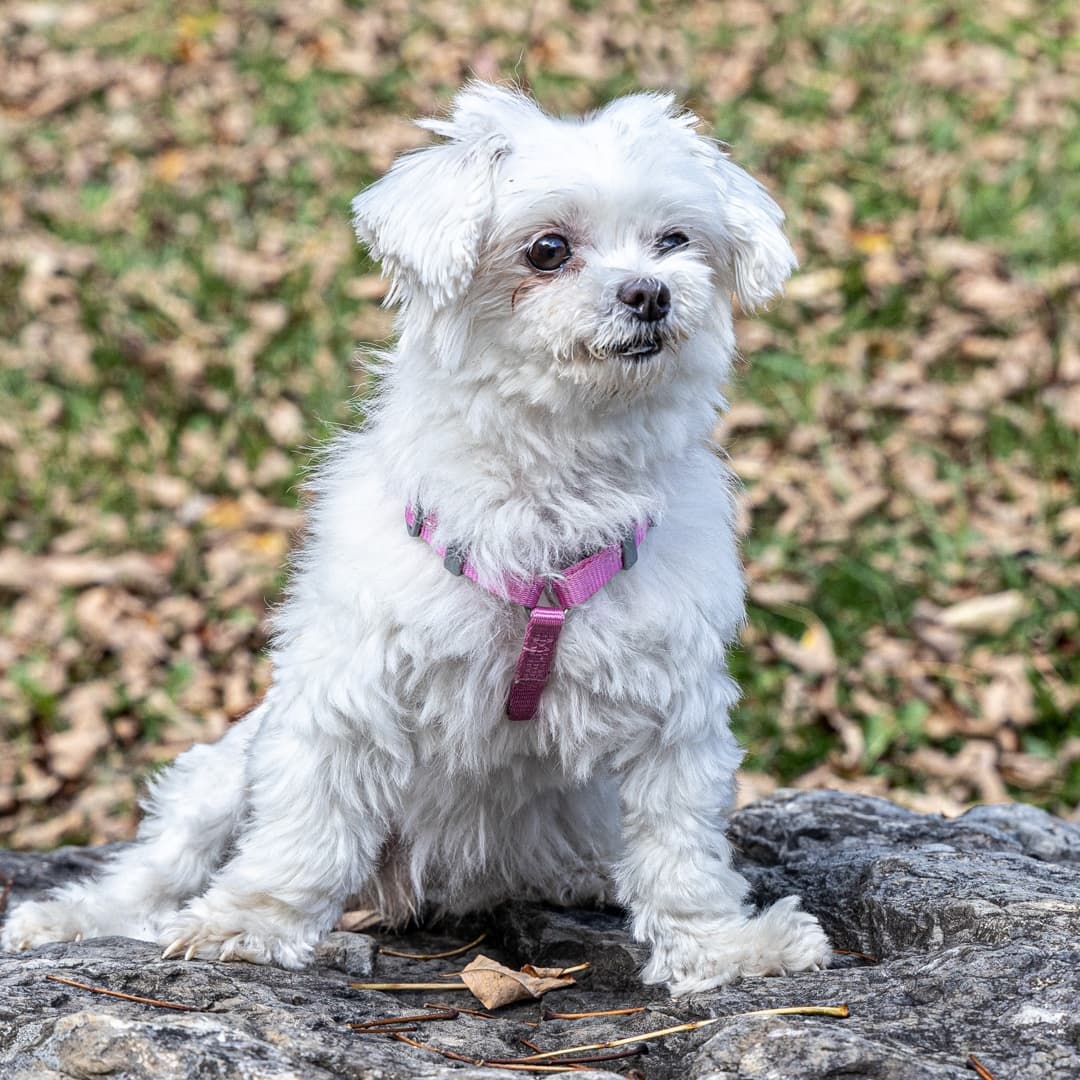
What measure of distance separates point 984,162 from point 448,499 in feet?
18.6

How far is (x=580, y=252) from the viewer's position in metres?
2.61

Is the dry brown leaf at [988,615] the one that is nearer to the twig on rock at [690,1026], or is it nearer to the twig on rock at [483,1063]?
A: the twig on rock at [690,1026]

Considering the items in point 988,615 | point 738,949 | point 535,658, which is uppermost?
point 535,658

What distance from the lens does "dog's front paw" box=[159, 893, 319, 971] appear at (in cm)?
281

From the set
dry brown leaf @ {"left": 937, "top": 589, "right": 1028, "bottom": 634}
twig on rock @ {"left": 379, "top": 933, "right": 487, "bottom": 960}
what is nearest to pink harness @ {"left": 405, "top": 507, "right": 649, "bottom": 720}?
twig on rock @ {"left": 379, "top": 933, "right": 487, "bottom": 960}

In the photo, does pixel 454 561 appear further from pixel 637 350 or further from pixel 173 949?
pixel 173 949

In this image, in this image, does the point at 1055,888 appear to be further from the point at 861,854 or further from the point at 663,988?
the point at 663,988

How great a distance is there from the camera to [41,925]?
3197 millimetres

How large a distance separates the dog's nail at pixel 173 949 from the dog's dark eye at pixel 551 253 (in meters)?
1.43

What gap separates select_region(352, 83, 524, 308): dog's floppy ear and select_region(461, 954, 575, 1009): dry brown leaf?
1260 mm

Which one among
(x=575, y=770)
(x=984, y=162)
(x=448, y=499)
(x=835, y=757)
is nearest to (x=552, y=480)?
(x=448, y=499)

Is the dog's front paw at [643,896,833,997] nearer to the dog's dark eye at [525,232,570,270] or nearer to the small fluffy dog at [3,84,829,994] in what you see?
the small fluffy dog at [3,84,829,994]

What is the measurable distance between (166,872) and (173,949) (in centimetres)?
47

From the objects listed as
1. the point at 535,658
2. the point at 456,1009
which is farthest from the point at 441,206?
the point at 456,1009
